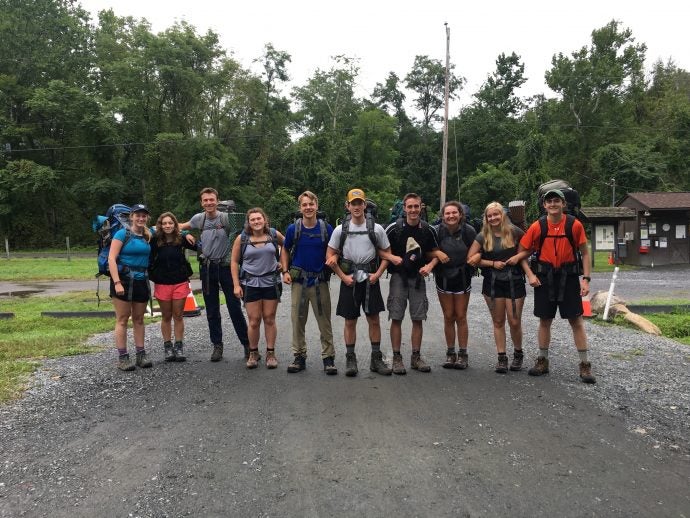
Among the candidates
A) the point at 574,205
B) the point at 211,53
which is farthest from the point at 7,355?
the point at 211,53

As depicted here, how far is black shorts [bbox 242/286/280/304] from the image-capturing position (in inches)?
236

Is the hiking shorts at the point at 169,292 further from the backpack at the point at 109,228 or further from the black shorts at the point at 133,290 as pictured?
the backpack at the point at 109,228

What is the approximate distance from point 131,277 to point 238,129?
136 ft

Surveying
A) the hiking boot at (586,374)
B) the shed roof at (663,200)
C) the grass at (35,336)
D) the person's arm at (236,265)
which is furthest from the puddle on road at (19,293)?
the shed roof at (663,200)

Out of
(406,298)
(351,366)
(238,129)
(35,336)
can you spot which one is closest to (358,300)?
(406,298)

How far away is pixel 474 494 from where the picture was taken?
308cm

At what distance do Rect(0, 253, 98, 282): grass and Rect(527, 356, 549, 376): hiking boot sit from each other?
18.7 meters

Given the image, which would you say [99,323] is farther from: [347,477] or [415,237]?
[347,477]

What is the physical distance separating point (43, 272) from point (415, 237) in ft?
71.0

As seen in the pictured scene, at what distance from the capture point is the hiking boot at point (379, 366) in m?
5.66

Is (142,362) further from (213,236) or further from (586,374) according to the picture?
(586,374)

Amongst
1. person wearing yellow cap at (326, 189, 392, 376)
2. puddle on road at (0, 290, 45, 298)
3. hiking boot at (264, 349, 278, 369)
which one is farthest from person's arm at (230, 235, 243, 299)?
puddle on road at (0, 290, 45, 298)

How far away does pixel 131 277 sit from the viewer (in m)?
5.99

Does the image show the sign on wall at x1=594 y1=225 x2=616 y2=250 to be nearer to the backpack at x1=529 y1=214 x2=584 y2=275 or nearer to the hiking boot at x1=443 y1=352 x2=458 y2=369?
the backpack at x1=529 y1=214 x2=584 y2=275
